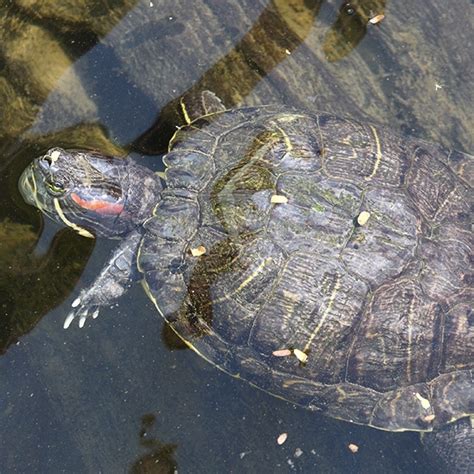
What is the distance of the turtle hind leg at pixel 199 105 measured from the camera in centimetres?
588

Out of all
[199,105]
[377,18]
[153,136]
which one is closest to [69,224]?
[153,136]

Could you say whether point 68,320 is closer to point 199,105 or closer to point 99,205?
point 99,205

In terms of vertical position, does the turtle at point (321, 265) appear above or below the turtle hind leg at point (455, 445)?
above

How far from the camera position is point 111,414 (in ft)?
18.4

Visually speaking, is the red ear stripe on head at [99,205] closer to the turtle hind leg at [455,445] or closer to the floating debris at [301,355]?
the floating debris at [301,355]

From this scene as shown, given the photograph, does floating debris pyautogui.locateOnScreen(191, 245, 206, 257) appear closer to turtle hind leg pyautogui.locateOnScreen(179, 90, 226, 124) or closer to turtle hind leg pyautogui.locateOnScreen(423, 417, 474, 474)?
turtle hind leg pyautogui.locateOnScreen(179, 90, 226, 124)

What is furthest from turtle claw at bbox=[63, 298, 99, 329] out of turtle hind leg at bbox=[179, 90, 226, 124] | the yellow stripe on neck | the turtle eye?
turtle hind leg at bbox=[179, 90, 226, 124]

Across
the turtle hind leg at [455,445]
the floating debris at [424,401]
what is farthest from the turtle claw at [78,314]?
the turtle hind leg at [455,445]

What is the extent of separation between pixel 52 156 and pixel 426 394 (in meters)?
3.70

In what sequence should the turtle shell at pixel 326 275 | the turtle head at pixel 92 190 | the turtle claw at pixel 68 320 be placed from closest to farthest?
the turtle shell at pixel 326 275, the turtle head at pixel 92 190, the turtle claw at pixel 68 320

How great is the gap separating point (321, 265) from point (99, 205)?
212cm

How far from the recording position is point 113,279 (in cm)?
557

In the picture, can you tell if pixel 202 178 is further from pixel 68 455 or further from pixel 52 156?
pixel 68 455

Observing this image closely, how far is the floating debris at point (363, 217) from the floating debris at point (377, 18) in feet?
9.25
